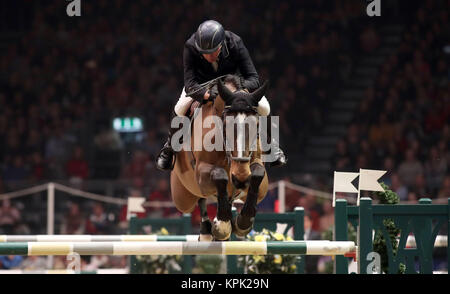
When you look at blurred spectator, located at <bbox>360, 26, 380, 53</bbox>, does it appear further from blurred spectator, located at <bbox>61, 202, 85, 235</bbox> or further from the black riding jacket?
the black riding jacket

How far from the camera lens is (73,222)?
1086 cm

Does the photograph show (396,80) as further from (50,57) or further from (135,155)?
(50,57)

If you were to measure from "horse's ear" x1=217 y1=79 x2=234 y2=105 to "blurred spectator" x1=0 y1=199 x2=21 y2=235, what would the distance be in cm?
660

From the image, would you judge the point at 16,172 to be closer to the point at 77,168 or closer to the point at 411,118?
the point at 77,168

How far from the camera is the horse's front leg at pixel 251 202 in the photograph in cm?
485

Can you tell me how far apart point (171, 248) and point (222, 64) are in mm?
1331

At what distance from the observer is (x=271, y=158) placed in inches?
213

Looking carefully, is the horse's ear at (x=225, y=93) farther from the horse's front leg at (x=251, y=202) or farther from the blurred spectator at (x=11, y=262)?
the blurred spectator at (x=11, y=262)

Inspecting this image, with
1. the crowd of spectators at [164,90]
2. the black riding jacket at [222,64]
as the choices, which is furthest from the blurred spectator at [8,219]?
the black riding jacket at [222,64]

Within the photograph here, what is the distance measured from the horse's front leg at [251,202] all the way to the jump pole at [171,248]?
0.75ft

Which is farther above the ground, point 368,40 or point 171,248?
point 368,40

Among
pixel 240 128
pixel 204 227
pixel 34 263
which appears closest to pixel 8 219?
pixel 34 263
